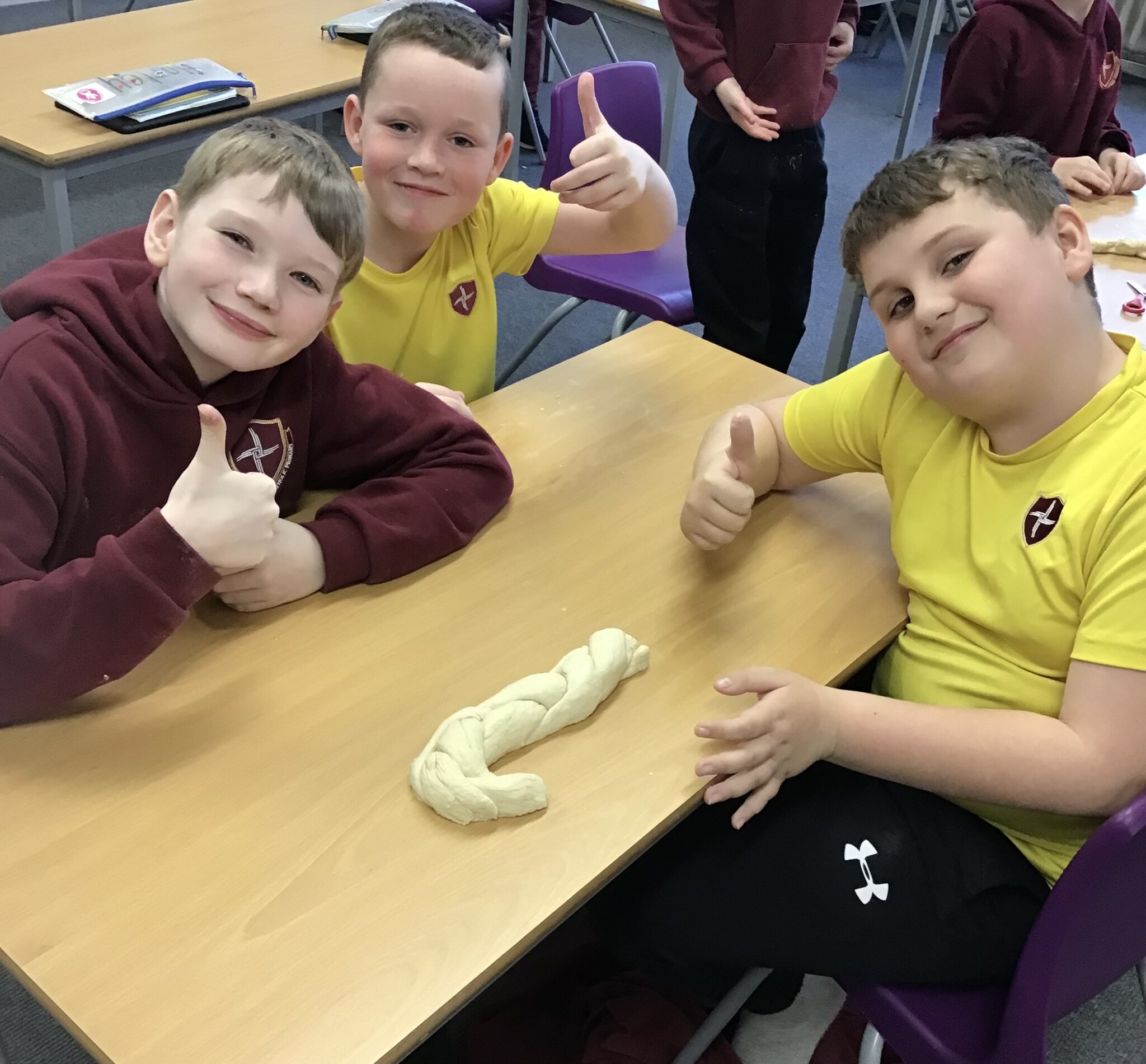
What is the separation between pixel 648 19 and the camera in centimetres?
288

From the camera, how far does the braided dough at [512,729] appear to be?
0.85m

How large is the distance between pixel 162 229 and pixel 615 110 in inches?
58.3

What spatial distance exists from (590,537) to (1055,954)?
0.59 m

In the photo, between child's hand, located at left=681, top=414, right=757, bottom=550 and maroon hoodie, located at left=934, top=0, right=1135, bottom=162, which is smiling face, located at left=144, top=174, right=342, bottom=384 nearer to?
child's hand, located at left=681, top=414, right=757, bottom=550

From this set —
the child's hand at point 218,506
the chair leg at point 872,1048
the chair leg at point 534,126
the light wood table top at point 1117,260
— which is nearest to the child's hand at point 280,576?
the child's hand at point 218,506

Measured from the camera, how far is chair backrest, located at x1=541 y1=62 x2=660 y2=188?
7.04 feet

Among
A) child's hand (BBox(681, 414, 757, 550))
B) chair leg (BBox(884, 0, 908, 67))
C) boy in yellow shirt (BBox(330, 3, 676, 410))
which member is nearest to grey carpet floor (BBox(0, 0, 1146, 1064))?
chair leg (BBox(884, 0, 908, 67))

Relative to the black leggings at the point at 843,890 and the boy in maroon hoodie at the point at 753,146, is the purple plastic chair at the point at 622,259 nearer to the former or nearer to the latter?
the boy in maroon hoodie at the point at 753,146

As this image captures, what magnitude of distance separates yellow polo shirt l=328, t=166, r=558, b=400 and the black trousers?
2.09ft

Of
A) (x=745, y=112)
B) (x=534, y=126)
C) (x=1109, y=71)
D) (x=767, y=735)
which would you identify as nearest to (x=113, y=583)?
(x=767, y=735)

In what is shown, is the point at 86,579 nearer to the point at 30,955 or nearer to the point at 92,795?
the point at 92,795

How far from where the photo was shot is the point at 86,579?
836mm

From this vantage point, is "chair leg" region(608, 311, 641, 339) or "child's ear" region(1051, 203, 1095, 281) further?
"chair leg" region(608, 311, 641, 339)

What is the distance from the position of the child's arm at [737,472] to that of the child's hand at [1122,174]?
1.16m
